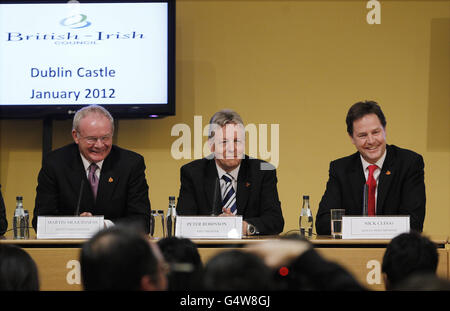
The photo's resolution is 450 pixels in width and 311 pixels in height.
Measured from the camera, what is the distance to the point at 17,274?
160cm

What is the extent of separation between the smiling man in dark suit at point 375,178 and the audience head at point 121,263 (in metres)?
2.44

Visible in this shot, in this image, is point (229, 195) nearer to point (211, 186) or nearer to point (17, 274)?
point (211, 186)

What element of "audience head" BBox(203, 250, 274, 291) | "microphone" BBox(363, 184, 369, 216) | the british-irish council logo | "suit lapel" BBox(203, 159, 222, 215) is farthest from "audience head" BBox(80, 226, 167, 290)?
the british-irish council logo

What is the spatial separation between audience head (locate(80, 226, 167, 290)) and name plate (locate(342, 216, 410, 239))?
6.52ft

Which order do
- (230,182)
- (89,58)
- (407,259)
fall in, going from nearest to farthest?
(407,259)
(230,182)
(89,58)

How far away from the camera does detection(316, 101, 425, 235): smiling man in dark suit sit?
12.3 ft

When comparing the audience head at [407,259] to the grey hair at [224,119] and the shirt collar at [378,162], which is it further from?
the grey hair at [224,119]

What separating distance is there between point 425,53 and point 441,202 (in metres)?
1.16

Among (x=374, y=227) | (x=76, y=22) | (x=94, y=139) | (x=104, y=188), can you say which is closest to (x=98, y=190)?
(x=104, y=188)

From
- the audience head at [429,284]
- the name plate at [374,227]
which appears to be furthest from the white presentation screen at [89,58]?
the audience head at [429,284]

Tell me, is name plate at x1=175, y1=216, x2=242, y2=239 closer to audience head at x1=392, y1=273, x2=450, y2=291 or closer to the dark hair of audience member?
the dark hair of audience member

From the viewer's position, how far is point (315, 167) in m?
5.14

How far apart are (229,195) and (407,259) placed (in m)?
1.96

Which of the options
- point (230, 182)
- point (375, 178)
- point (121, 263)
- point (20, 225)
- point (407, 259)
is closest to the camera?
point (121, 263)
